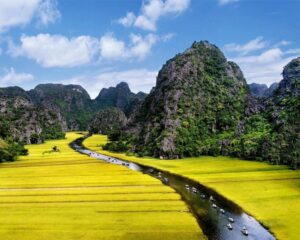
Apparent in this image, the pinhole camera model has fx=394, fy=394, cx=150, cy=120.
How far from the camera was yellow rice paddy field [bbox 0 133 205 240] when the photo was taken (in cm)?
4869

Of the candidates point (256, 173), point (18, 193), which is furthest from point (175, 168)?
point (18, 193)

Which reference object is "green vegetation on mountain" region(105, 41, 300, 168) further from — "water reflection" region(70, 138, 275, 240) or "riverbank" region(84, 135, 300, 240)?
"water reflection" region(70, 138, 275, 240)

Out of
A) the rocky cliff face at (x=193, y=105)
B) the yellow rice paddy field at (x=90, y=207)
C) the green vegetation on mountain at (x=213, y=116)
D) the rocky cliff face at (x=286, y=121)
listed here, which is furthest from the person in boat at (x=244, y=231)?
the rocky cliff face at (x=193, y=105)

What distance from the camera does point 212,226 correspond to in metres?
51.6

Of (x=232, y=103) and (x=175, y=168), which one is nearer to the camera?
(x=175, y=168)

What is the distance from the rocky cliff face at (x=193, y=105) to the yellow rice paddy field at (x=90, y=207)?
38.4 m

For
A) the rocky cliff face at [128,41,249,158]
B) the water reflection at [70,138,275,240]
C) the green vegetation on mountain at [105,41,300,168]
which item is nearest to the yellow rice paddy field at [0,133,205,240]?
the water reflection at [70,138,275,240]

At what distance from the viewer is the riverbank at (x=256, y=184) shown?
174ft

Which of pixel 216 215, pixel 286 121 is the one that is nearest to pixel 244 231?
pixel 216 215

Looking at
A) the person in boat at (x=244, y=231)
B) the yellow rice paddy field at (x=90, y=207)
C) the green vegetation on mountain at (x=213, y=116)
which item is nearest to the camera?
the person in boat at (x=244, y=231)

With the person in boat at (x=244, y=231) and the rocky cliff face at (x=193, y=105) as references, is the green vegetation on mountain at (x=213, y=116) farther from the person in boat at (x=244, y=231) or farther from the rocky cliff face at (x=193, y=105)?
the person in boat at (x=244, y=231)

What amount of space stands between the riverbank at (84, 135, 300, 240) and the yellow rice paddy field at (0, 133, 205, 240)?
32.5 feet

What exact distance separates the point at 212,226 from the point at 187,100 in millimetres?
105066

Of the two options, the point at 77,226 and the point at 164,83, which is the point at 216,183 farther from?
the point at 164,83
